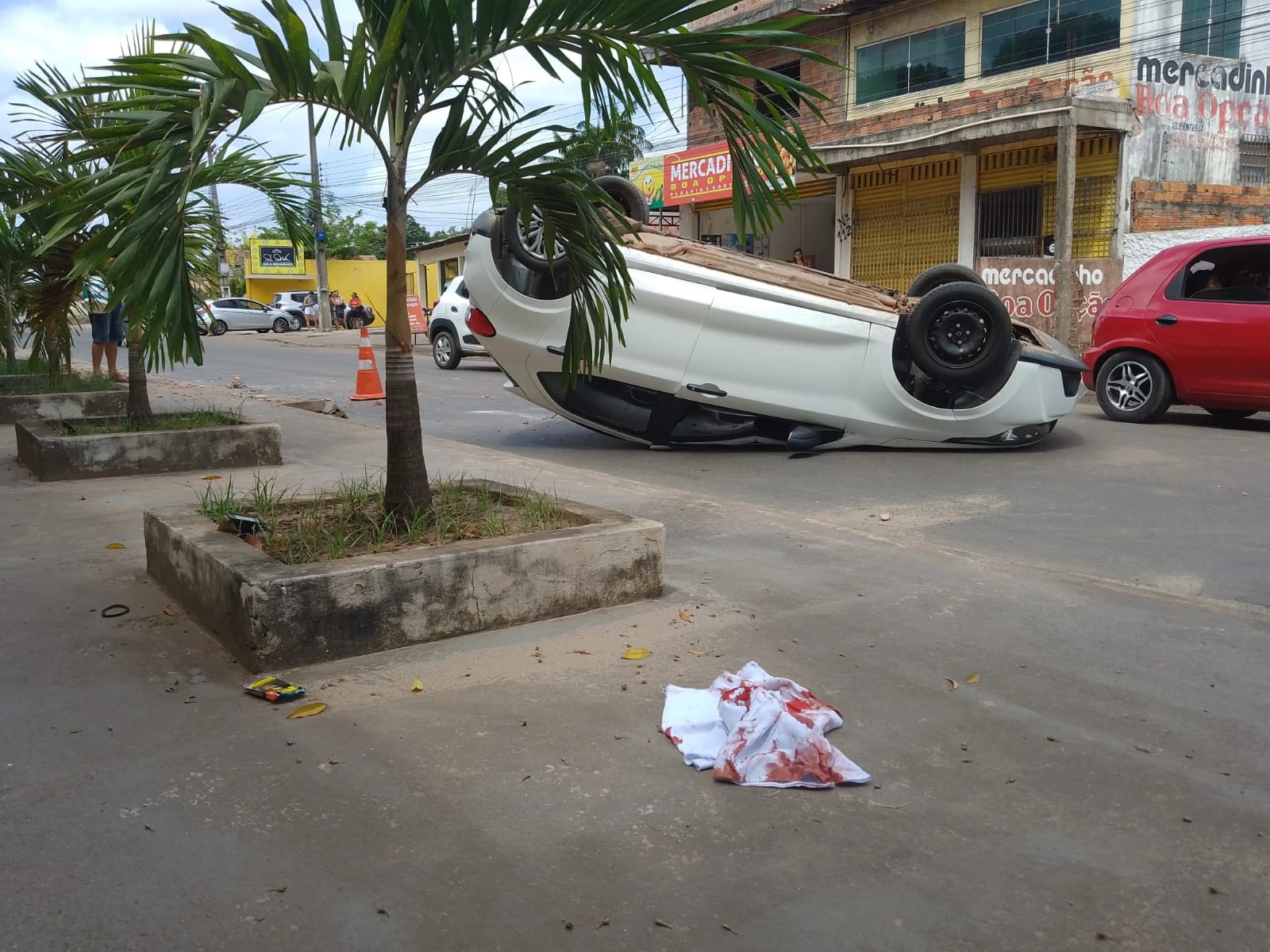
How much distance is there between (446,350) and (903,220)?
361 inches

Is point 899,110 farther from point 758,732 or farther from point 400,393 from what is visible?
point 758,732

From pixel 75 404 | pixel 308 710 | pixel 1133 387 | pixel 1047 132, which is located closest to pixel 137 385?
pixel 75 404

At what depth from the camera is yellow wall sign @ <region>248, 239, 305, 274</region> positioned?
59.6 metres

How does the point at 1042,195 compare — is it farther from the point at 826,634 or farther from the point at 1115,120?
the point at 826,634

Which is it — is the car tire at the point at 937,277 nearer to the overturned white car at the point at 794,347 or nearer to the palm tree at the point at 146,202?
the overturned white car at the point at 794,347

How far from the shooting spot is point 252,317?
4222 cm

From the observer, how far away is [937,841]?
114 inches

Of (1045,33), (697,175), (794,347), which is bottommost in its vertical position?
(794,347)

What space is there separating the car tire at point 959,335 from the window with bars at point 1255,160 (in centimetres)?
1326

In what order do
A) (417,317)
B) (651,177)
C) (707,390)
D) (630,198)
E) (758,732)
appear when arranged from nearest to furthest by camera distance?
(758,732), (707,390), (630,198), (417,317), (651,177)

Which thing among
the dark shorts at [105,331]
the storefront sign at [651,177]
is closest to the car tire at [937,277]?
the dark shorts at [105,331]

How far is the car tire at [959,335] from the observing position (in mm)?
8953

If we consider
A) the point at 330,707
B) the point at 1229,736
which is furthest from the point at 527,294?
the point at 1229,736

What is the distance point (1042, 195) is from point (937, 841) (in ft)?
60.1
